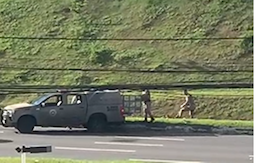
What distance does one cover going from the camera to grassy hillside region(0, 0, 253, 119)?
2064cm

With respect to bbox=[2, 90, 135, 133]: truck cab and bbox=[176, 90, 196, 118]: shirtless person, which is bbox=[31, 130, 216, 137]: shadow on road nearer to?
bbox=[2, 90, 135, 133]: truck cab

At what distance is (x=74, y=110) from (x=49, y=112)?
0.51 metres

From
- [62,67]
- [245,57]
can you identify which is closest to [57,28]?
[62,67]

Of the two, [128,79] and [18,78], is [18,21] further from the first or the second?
[128,79]

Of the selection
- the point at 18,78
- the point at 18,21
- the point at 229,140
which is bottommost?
the point at 229,140

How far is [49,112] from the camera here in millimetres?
15656

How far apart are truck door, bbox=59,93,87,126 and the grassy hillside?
4.04 metres

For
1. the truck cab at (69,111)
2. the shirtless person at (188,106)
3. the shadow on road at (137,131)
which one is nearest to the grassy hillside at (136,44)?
the shirtless person at (188,106)

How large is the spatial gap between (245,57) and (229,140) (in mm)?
9499

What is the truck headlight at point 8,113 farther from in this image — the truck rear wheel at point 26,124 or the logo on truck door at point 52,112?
the logo on truck door at point 52,112

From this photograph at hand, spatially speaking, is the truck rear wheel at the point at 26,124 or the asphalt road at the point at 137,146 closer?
the asphalt road at the point at 137,146

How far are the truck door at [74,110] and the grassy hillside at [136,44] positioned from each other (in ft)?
13.2

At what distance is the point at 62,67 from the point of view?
21.6m

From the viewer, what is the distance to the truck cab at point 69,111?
1555cm
